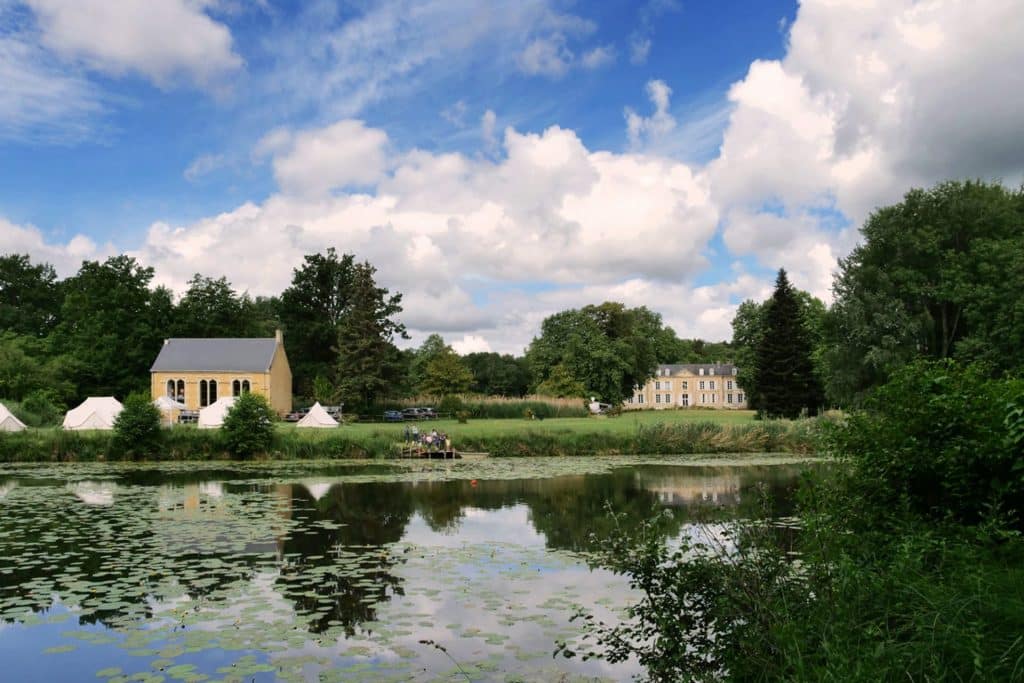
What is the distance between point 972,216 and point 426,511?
33.8 metres

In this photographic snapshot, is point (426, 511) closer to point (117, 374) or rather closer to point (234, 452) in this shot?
point (234, 452)

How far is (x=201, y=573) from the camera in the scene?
368 inches

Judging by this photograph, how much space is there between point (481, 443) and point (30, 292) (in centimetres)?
6513

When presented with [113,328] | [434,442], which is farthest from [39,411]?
[434,442]

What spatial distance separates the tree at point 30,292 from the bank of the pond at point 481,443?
53.4 m

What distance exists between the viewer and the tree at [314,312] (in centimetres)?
6203

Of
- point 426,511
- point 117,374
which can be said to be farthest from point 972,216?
point 117,374

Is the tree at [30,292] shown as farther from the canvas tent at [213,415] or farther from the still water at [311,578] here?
the still water at [311,578]

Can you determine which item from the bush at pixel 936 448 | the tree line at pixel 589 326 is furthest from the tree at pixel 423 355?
the bush at pixel 936 448

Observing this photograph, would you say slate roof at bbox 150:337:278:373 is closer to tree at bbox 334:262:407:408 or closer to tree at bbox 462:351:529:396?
tree at bbox 334:262:407:408

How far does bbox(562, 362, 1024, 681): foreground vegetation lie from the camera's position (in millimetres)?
3887

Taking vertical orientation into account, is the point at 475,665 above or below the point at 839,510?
below

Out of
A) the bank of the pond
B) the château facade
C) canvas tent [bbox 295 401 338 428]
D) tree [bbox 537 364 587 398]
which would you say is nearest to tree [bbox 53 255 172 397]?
canvas tent [bbox 295 401 338 428]

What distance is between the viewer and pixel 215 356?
52156 millimetres
